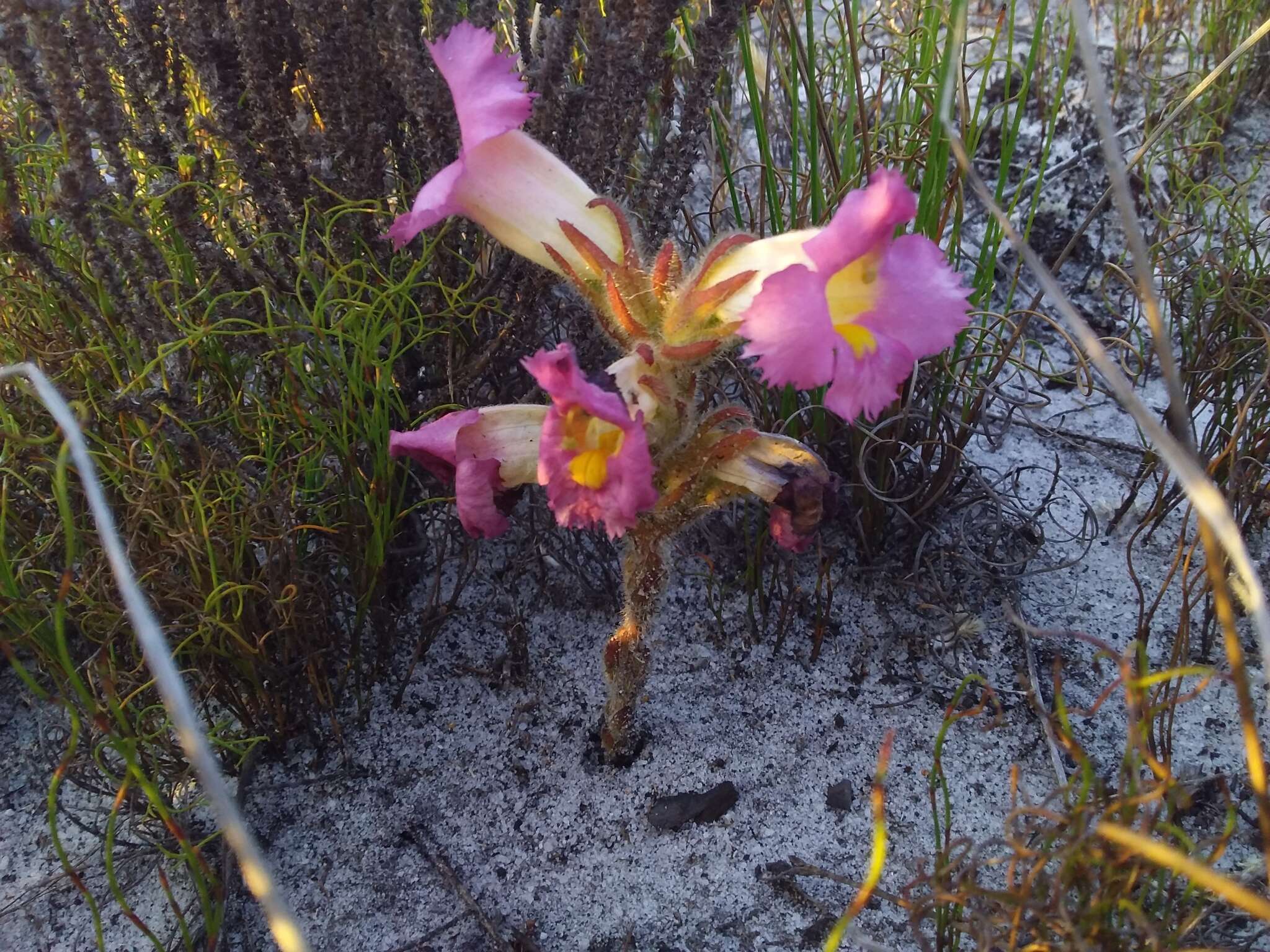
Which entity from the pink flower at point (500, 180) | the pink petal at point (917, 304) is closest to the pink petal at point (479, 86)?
the pink flower at point (500, 180)

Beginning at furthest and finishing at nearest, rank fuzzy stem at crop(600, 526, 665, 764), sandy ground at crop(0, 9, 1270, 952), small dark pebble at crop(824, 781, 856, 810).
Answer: small dark pebble at crop(824, 781, 856, 810) < sandy ground at crop(0, 9, 1270, 952) < fuzzy stem at crop(600, 526, 665, 764)

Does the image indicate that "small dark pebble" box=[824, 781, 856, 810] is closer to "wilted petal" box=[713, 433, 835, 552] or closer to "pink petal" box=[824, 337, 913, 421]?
"wilted petal" box=[713, 433, 835, 552]

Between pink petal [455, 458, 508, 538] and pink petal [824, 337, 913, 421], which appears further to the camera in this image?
pink petal [455, 458, 508, 538]

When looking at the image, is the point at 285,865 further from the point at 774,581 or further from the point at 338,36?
the point at 338,36

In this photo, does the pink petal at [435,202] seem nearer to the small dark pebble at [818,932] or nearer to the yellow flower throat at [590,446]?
the yellow flower throat at [590,446]

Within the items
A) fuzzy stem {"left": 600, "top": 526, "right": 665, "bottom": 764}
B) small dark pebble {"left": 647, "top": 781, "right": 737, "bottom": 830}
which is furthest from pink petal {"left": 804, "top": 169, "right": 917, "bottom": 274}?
small dark pebble {"left": 647, "top": 781, "right": 737, "bottom": 830}

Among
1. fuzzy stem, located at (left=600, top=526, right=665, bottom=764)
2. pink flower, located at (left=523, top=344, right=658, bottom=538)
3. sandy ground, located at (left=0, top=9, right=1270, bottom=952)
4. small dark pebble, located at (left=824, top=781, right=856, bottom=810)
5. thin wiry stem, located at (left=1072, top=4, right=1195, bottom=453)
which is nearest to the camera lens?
thin wiry stem, located at (left=1072, top=4, right=1195, bottom=453)

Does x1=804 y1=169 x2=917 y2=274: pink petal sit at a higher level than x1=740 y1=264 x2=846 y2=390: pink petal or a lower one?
higher
